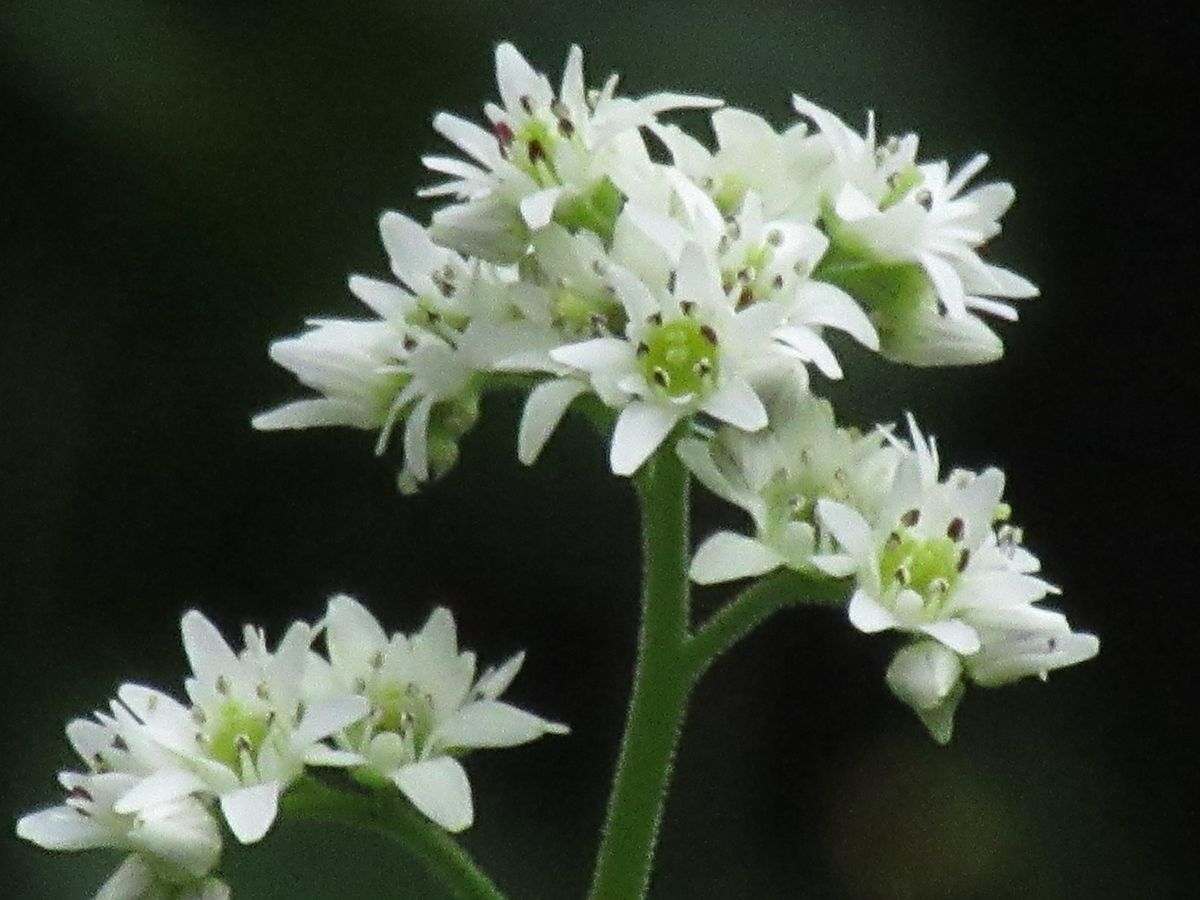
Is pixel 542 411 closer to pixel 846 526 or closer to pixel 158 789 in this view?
pixel 846 526

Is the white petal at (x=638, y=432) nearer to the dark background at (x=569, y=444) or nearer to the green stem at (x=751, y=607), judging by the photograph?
the green stem at (x=751, y=607)

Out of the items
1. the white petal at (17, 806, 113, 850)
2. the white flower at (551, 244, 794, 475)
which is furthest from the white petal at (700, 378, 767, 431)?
the white petal at (17, 806, 113, 850)

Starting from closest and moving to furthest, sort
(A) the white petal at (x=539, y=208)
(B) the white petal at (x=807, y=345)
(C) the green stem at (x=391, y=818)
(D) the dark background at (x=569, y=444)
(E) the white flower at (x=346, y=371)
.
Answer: (B) the white petal at (x=807, y=345), (A) the white petal at (x=539, y=208), (C) the green stem at (x=391, y=818), (E) the white flower at (x=346, y=371), (D) the dark background at (x=569, y=444)

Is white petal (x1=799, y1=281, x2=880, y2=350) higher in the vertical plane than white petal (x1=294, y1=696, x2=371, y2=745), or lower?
higher

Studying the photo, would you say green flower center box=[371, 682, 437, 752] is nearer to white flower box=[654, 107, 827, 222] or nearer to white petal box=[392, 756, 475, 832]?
white petal box=[392, 756, 475, 832]

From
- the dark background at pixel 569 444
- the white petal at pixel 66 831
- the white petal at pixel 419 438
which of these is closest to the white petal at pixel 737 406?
the white petal at pixel 419 438

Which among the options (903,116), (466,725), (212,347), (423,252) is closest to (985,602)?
(466,725)

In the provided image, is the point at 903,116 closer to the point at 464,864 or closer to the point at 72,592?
the point at 72,592
